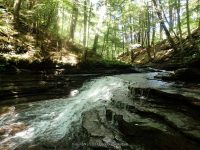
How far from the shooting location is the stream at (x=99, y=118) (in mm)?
6525

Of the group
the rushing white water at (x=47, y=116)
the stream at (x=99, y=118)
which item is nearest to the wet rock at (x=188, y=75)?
the stream at (x=99, y=118)

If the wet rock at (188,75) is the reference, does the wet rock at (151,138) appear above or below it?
below

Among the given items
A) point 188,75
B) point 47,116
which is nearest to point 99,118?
point 47,116

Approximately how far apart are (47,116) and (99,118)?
240cm

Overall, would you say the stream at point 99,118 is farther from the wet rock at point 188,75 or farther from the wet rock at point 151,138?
the wet rock at point 188,75

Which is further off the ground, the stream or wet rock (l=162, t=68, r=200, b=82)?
wet rock (l=162, t=68, r=200, b=82)

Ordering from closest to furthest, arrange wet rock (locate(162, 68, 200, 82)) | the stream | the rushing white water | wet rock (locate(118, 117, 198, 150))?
wet rock (locate(118, 117, 198, 150)) → the stream → the rushing white water → wet rock (locate(162, 68, 200, 82))

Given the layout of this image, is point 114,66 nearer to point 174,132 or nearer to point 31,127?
point 31,127

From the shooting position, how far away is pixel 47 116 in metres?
9.65

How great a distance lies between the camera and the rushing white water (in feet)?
25.7

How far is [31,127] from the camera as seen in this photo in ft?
28.0

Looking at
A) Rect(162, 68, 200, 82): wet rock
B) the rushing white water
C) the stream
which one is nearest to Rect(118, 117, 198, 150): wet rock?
the stream

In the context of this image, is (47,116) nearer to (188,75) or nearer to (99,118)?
(99,118)

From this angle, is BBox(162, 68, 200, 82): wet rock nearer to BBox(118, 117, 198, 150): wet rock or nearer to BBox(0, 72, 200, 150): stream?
BBox(0, 72, 200, 150): stream
